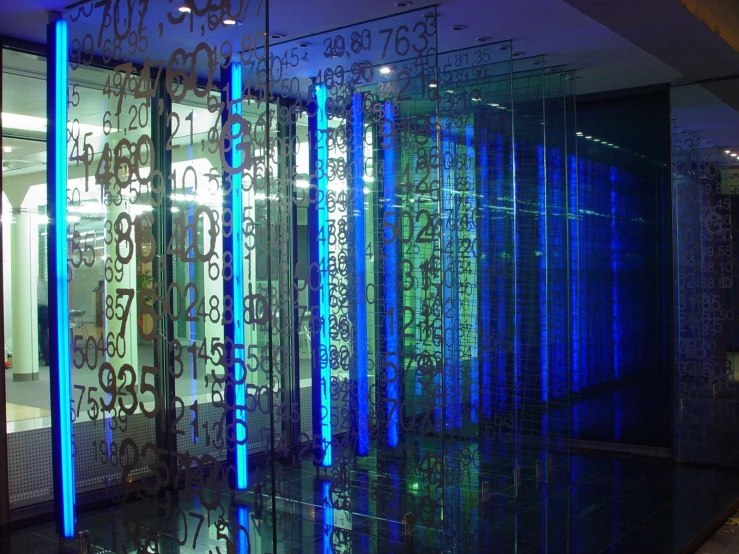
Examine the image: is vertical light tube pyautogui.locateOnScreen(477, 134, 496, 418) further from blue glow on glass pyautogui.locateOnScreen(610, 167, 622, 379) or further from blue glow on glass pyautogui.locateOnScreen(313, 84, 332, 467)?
blue glow on glass pyautogui.locateOnScreen(610, 167, 622, 379)

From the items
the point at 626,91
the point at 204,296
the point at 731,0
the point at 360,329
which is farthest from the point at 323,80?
the point at 626,91

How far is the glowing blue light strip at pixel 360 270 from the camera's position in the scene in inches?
185

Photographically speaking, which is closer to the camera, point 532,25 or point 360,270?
point 360,270

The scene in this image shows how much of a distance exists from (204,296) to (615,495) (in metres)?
3.65

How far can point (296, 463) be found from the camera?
192 inches

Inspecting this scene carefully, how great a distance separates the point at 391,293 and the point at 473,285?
1165 mm

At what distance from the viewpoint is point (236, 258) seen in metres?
3.55

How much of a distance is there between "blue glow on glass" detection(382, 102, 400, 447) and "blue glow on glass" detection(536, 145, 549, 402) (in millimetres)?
1559

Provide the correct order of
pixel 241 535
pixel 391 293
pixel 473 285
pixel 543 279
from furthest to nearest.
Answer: pixel 543 279 → pixel 473 285 → pixel 391 293 → pixel 241 535

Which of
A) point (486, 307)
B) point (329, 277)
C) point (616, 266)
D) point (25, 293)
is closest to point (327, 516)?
point (329, 277)

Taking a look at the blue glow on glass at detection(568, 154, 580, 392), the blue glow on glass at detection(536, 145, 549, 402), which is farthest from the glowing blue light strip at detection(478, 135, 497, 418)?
the blue glow on glass at detection(568, 154, 580, 392)

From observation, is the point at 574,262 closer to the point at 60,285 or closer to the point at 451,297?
the point at 451,297

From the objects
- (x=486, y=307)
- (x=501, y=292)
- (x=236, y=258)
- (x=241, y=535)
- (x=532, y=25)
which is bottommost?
(x=241, y=535)

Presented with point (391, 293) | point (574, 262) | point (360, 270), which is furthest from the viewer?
point (574, 262)
